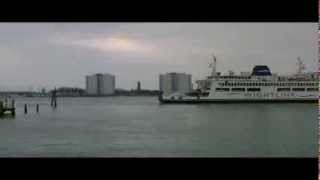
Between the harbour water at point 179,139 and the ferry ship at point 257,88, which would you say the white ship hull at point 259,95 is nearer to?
the ferry ship at point 257,88

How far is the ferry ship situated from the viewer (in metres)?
31.7

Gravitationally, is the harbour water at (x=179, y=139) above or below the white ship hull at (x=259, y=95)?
below

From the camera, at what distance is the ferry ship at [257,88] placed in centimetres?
3169

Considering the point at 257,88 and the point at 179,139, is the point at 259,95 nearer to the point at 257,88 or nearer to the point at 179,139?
the point at 257,88

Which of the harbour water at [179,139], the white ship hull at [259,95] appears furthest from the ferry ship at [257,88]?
the harbour water at [179,139]

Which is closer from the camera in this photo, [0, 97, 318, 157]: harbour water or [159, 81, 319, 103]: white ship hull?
[0, 97, 318, 157]: harbour water

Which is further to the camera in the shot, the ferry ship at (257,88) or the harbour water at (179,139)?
the ferry ship at (257,88)

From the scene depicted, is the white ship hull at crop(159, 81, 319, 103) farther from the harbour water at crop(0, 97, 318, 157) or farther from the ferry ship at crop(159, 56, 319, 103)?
the harbour water at crop(0, 97, 318, 157)

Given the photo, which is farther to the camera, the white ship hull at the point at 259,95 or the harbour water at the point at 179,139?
the white ship hull at the point at 259,95

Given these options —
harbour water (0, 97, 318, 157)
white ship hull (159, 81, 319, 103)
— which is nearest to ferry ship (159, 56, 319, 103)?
white ship hull (159, 81, 319, 103)

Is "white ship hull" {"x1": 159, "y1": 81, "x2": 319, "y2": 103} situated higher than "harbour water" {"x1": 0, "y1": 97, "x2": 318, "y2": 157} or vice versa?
"white ship hull" {"x1": 159, "y1": 81, "x2": 319, "y2": 103}
